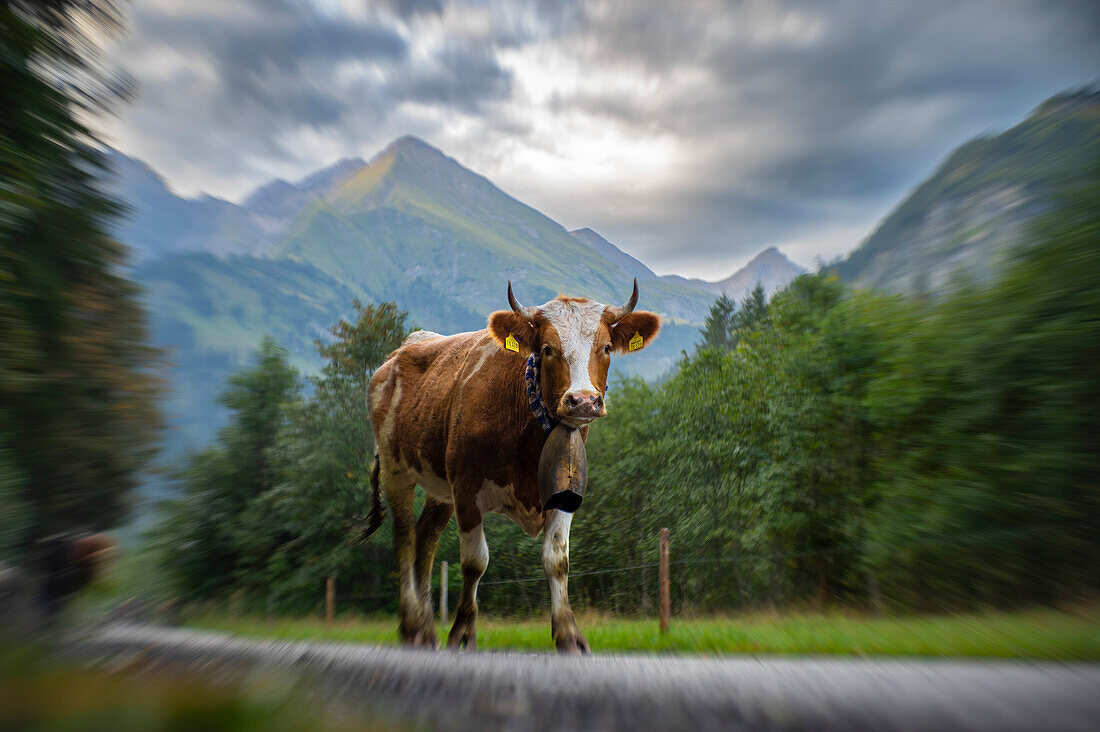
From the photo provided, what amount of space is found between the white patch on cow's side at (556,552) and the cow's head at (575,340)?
900mm

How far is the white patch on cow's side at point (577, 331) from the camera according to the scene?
5.01 m

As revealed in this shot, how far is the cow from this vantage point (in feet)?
16.8

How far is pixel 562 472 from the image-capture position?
484cm

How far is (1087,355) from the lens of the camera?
27.5ft

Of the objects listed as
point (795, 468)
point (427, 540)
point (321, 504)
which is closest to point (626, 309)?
point (427, 540)

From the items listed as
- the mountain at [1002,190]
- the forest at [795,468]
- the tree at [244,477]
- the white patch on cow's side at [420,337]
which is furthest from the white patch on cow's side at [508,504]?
the tree at [244,477]

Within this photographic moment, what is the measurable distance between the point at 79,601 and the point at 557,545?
327 cm

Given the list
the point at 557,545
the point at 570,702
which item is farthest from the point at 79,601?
the point at 557,545

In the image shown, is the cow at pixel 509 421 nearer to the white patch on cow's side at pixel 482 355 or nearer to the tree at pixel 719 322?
the white patch on cow's side at pixel 482 355

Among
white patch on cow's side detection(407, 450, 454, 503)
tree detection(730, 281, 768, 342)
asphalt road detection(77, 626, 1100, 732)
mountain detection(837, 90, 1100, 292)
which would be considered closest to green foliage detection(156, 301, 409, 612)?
white patch on cow's side detection(407, 450, 454, 503)

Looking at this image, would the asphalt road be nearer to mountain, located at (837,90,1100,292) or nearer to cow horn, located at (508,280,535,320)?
cow horn, located at (508,280,535,320)

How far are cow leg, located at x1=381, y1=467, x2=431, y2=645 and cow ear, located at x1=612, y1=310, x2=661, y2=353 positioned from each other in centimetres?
355

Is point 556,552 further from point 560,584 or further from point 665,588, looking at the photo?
point 665,588

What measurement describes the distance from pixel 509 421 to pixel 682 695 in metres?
4.25
